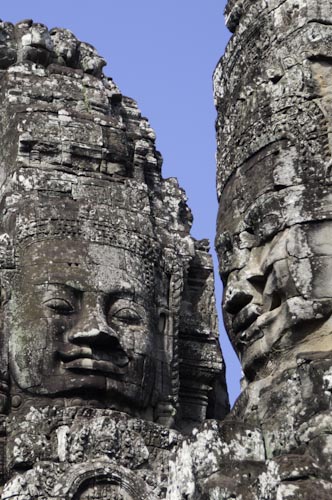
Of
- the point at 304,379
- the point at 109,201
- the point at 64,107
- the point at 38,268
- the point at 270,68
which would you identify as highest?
the point at 64,107

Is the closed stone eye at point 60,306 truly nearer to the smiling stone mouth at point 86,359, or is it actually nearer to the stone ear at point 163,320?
Result: the smiling stone mouth at point 86,359

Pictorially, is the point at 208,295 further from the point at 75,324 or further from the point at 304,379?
the point at 304,379

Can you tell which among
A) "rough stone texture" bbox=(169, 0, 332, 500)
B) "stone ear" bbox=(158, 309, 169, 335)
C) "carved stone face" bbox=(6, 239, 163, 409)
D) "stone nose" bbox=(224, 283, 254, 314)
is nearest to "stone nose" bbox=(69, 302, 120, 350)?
"carved stone face" bbox=(6, 239, 163, 409)

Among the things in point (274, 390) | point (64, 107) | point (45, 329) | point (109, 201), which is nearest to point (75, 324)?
point (45, 329)

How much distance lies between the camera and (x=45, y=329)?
53.9 ft

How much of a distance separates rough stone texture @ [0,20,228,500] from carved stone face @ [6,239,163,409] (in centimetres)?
2

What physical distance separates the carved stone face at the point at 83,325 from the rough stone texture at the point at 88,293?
0.05 ft

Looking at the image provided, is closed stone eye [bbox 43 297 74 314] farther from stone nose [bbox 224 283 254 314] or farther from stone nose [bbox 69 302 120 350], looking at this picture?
stone nose [bbox 224 283 254 314]

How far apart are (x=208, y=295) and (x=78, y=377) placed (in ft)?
10.3

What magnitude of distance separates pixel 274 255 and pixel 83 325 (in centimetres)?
714

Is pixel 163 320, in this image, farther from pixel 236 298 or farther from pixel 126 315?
pixel 236 298

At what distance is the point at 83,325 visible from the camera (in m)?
16.4

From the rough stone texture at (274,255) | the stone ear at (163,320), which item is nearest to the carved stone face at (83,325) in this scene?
the stone ear at (163,320)

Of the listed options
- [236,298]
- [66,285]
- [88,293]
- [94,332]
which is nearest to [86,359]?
[94,332]
